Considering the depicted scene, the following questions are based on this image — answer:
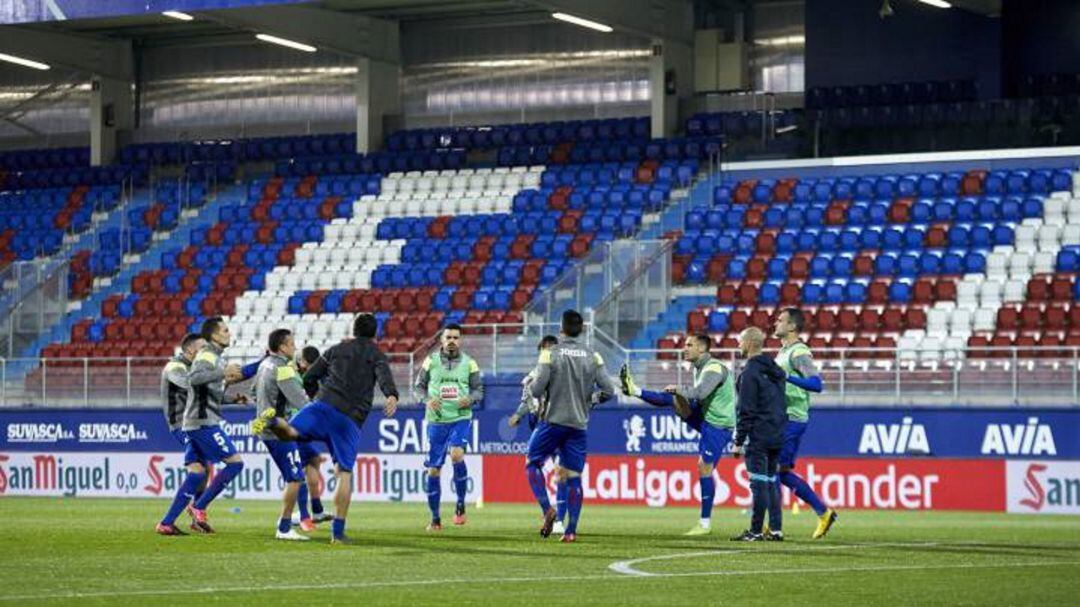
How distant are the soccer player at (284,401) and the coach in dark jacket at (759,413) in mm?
4265

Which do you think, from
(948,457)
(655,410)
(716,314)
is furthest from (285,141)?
(948,457)

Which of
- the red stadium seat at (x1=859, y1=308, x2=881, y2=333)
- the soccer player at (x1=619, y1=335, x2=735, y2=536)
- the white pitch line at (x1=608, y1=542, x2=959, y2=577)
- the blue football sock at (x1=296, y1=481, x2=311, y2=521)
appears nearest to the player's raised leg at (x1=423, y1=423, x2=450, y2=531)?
the blue football sock at (x1=296, y1=481, x2=311, y2=521)

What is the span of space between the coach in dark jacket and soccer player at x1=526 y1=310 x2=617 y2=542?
1.32 meters

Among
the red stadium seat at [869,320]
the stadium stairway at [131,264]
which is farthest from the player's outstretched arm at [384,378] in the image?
the stadium stairway at [131,264]

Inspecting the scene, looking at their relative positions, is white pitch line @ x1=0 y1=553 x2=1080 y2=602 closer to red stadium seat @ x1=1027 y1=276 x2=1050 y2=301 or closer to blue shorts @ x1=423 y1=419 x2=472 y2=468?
blue shorts @ x1=423 y1=419 x2=472 y2=468

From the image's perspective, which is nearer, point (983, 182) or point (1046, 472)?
point (1046, 472)

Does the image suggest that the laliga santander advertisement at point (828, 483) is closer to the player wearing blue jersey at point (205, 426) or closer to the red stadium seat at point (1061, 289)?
the red stadium seat at point (1061, 289)

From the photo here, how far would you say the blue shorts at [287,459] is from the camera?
21.0 meters

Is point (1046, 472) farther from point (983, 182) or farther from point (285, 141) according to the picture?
point (285, 141)

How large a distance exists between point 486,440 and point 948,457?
7547 millimetres

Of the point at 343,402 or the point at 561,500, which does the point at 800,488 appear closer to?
the point at 561,500

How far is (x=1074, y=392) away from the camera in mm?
29422

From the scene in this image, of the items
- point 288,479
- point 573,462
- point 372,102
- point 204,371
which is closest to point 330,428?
point 288,479

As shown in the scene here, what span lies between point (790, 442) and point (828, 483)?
9.80 m
